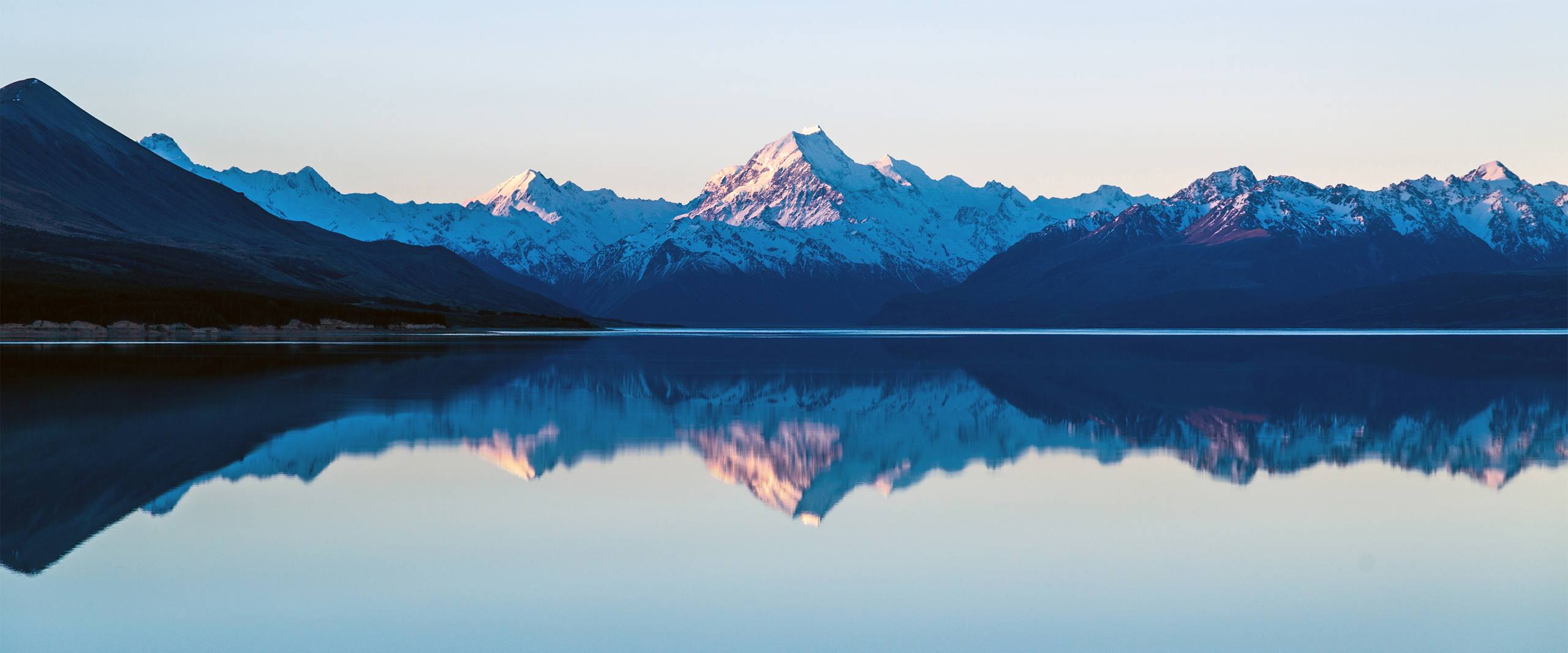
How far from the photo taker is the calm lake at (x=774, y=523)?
18188mm

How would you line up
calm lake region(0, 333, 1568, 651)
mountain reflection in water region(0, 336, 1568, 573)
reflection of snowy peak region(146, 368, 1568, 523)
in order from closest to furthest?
calm lake region(0, 333, 1568, 651) → mountain reflection in water region(0, 336, 1568, 573) → reflection of snowy peak region(146, 368, 1568, 523)

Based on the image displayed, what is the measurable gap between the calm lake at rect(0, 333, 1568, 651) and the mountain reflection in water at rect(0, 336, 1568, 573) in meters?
0.26

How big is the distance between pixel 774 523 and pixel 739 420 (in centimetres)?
2206

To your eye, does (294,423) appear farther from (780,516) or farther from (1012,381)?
(1012,381)

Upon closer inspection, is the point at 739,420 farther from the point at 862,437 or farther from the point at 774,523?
the point at 774,523

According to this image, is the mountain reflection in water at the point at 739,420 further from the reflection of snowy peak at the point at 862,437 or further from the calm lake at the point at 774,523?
the calm lake at the point at 774,523

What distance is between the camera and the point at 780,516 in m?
26.6

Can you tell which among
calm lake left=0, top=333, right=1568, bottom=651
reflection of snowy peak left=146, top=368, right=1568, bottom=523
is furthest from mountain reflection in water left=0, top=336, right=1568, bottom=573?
calm lake left=0, top=333, right=1568, bottom=651

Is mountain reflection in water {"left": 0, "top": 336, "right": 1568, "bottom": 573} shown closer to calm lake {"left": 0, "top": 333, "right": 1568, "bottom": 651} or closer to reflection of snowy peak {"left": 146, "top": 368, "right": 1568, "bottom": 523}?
reflection of snowy peak {"left": 146, "top": 368, "right": 1568, "bottom": 523}

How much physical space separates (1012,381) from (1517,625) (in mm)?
54353

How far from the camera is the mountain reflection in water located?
32031 millimetres

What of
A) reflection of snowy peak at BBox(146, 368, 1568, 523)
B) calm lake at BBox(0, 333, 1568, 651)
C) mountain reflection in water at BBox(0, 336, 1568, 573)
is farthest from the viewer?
reflection of snowy peak at BBox(146, 368, 1568, 523)

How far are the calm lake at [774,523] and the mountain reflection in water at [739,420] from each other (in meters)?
0.26

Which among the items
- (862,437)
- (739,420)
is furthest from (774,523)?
(739,420)
